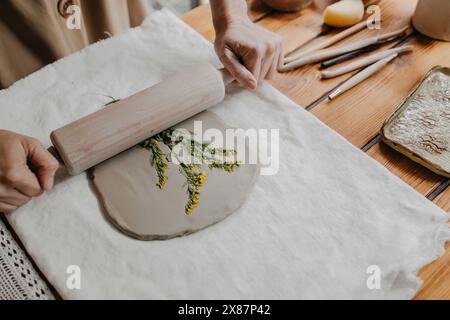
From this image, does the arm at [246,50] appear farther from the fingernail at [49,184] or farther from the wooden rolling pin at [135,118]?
the fingernail at [49,184]

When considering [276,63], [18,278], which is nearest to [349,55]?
[276,63]

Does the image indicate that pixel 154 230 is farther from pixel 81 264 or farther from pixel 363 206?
pixel 363 206

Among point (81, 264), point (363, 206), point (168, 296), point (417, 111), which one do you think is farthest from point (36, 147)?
point (417, 111)

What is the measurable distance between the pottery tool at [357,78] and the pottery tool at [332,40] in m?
0.11

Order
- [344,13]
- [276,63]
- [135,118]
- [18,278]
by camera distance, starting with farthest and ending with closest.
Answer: [344,13] < [276,63] < [135,118] < [18,278]

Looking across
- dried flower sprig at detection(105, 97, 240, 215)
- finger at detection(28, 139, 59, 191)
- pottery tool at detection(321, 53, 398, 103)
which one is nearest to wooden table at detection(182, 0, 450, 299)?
pottery tool at detection(321, 53, 398, 103)

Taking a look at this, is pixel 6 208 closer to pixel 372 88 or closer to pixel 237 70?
pixel 237 70

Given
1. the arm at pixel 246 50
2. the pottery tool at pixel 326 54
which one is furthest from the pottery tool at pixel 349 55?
the arm at pixel 246 50

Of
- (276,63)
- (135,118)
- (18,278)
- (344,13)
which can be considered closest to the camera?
(18,278)

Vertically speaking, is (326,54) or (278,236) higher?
(326,54)

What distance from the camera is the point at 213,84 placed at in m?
0.75

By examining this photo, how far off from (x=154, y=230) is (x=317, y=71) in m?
0.50

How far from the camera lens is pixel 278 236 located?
63 cm

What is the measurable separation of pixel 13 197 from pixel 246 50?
491mm
